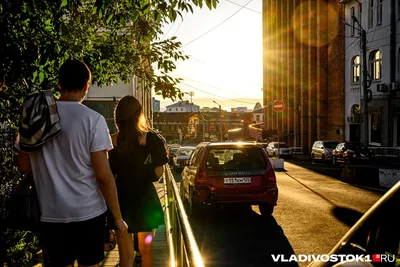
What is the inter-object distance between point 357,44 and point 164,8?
3648cm

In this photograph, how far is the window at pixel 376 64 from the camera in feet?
113

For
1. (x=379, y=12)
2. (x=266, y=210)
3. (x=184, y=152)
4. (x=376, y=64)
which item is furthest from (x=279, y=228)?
(x=379, y=12)

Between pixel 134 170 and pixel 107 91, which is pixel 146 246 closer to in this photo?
pixel 134 170

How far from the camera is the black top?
13.9 feet

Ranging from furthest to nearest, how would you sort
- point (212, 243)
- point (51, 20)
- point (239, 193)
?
point (239, 193), point (212, 243), point (51, 20)

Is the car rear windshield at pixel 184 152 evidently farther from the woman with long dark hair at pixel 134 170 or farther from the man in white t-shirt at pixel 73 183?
the man in white t-shirt at pixel 73 183

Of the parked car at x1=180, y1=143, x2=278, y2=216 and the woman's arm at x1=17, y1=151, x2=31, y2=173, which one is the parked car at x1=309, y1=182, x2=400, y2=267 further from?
the parked car at x1=180, y1=143, x2=278, y2=216

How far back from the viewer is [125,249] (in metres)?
4.26

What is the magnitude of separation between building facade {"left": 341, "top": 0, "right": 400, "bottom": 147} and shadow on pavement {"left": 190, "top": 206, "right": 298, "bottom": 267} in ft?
70.9

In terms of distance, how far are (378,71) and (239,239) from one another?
3006cm

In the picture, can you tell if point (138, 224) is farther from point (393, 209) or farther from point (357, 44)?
point (357, 44)

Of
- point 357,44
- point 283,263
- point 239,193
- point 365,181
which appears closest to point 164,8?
point 283,263

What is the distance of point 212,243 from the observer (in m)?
8.06

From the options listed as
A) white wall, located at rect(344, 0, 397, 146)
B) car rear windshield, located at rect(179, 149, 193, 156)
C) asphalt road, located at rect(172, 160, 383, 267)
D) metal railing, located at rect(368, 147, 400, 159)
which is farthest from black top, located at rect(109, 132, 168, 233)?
white wall, located at rect(344, 0, 397, 146)
